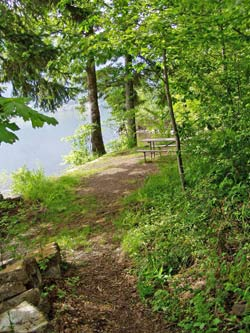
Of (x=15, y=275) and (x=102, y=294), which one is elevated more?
(x=15, y=275)

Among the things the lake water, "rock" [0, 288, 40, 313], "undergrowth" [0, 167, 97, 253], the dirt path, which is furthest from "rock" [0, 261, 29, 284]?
the lake water

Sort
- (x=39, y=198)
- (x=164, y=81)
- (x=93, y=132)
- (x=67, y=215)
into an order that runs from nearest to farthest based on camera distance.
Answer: (x=164, y=81) → (x=67, y=215) → (x=39, y=198) → (x=93, y=132)

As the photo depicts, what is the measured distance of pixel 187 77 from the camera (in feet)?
15.9

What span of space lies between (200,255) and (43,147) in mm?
86857

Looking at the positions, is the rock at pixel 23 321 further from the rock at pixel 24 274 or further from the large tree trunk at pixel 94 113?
the large tree trunk at pixel 94 113

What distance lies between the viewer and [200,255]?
3541 mm

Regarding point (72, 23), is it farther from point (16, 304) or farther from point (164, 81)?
point (16, 304)

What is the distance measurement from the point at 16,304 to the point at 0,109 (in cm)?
223

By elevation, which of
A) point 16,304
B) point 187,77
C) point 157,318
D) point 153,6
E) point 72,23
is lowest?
point 157,318

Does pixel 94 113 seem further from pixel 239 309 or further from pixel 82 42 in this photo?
pixel 239 309

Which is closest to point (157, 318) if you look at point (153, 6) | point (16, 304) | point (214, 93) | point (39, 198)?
point (16, 304)

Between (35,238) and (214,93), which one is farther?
(35,238)

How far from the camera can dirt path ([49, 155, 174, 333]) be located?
10.1 feet

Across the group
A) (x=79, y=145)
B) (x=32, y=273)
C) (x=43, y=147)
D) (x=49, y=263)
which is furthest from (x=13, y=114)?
(x=43, y=147)
